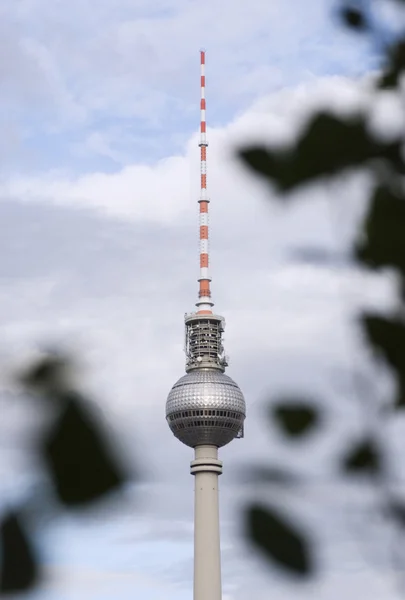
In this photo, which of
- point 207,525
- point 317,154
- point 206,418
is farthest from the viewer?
point 207,525

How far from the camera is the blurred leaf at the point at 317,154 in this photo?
194 centimetres

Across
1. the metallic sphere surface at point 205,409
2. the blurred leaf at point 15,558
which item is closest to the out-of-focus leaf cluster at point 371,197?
the blurred leaf at point 15,558

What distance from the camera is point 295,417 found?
2.06m

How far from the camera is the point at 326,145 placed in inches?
76.8

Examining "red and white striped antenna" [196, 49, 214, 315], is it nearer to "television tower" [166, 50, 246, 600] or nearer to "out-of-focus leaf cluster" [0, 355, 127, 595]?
"television tower" [166, 50, 246, 600]

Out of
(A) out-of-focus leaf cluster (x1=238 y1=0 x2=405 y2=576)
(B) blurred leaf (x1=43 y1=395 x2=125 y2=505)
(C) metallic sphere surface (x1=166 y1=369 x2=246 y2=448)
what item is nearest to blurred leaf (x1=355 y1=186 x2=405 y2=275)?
(A) out-of-focus leaf cluster (x1=238 y1=0 x2=405 y2=576)

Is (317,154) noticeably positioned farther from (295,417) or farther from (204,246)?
(204,246)

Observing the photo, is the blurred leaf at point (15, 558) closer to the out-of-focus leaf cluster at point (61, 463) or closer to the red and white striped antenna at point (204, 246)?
the out-of-focus leaf cluster at point (61, 463)

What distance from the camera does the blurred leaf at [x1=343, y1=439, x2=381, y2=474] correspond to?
1.95 meters

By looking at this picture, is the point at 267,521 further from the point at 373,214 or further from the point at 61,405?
the point at 373,214

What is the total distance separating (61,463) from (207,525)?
385 ft

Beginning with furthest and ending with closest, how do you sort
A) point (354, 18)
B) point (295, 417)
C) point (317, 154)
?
1. point (354, 18)
2. point (295, 417)
3. point (317, 154)

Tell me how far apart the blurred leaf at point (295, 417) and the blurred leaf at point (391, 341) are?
16cm

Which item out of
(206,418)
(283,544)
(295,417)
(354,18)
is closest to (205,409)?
(206,418)
